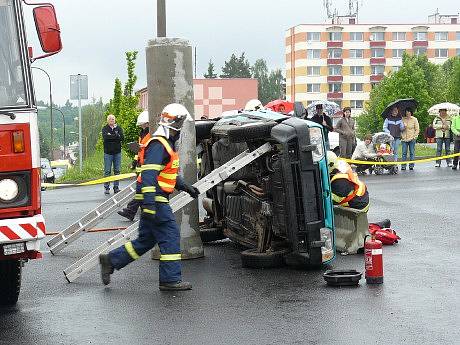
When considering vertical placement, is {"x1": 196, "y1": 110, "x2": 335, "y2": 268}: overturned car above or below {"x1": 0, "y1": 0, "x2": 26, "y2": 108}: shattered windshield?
below

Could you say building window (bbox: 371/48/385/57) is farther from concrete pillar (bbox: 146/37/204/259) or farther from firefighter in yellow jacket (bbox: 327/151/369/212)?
concrete pillar (bbox: 146/37/204/259)

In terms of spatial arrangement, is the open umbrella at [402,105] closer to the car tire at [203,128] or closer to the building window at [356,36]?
the car tire at [203,128]

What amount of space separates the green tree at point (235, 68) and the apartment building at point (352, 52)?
7.97 meters

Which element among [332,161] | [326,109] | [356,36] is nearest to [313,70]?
[356,36]

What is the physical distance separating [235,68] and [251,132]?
127819 mm

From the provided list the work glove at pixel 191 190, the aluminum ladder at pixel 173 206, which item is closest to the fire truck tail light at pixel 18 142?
the aluminum ladder at pixel 173 206

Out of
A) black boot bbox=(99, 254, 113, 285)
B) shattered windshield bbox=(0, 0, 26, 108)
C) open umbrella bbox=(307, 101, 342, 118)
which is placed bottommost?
black boot bbox=(99, 254, 113, 285)

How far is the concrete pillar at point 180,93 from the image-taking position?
36.2ft

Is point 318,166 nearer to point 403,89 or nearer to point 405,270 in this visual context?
point 405,270

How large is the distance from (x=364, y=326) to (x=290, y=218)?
2.47m

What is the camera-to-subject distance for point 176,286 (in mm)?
9102

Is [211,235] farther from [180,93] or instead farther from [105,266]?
[105,266]

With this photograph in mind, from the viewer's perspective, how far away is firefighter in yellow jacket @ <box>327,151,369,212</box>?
1109 cm

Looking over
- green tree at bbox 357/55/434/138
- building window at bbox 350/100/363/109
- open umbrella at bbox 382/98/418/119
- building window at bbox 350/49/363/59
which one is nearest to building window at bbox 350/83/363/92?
building window at bbox 350/100/363/109
